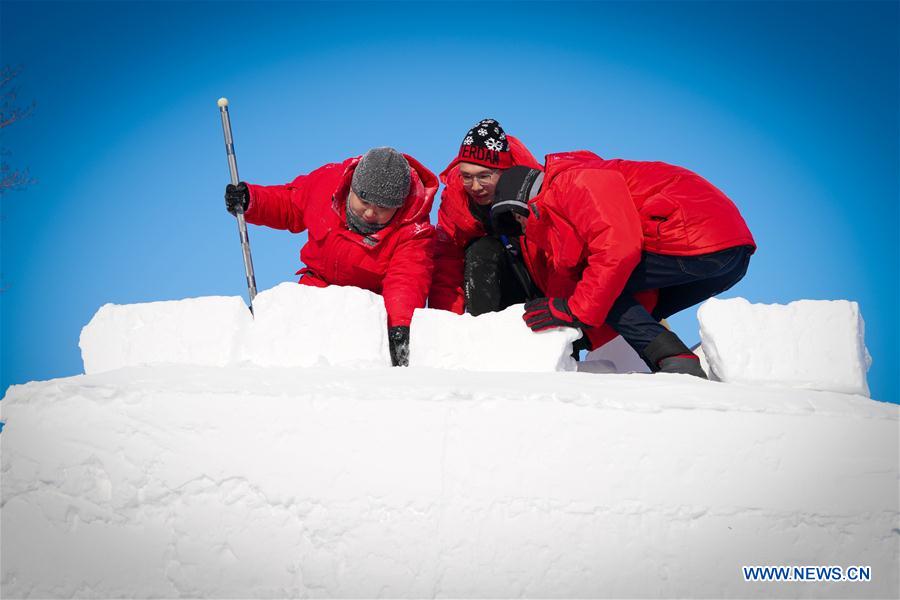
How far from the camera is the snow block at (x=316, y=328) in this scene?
2.47 metres

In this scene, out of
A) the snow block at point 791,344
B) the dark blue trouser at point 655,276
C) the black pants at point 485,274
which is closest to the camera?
the snow block at point 791,344

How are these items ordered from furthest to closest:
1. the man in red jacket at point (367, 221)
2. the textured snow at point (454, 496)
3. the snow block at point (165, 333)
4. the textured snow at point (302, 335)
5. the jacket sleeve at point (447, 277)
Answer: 1. the jacket sleeve at point (447, 277)
2. the man in red jacket at point (367, 221)
3. the snow block at point (165, 333)
4. the textured snow at point (302, 335)
5. the textured snow at point (454, 496)

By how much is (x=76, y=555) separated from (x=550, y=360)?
1670 millimetres

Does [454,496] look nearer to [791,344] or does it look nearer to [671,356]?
[671,356]

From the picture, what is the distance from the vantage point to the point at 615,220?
8.19ft

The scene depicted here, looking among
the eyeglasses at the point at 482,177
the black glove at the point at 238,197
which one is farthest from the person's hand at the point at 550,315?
the black glove at the point at 238,197

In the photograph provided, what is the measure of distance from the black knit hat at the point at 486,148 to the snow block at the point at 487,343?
0.91m

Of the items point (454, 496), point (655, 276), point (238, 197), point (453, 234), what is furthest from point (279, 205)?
point (454, 496)

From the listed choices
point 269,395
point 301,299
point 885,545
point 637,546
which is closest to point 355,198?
point 301,299

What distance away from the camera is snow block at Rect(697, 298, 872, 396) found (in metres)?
2.38

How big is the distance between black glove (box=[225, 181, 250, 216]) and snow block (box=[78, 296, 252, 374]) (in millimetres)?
1069

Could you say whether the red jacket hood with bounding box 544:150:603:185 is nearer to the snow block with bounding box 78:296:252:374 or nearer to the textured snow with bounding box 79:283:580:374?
the textured snow with bounding box 79:283:580:374

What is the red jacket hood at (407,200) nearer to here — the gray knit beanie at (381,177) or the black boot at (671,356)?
the gray knit beanie at (381,177)

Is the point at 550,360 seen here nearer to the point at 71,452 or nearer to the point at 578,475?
the point at 578,475
